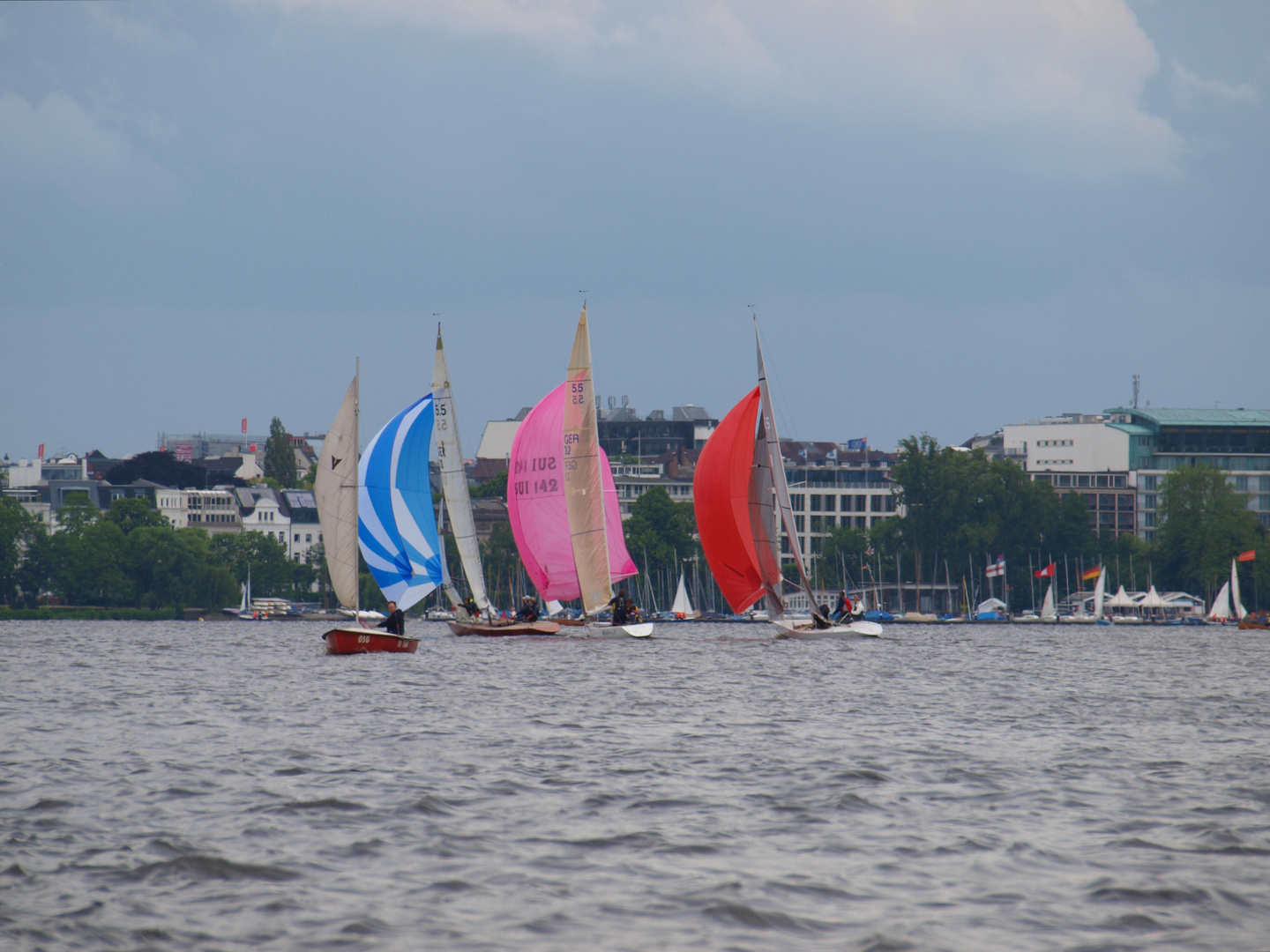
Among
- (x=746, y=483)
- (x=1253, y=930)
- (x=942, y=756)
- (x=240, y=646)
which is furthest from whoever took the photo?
(x=240, y=646)

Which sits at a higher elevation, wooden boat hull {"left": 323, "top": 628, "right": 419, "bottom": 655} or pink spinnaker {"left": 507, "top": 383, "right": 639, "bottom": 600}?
pink spinnaker {"left": 507, "top": 383, "right": 639, "bottom": 600}

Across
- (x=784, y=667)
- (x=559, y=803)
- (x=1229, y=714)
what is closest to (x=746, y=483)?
(x=784, y=667)

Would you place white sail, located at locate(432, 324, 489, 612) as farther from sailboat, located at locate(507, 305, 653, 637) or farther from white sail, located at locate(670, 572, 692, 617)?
white sail, located at locate(670, 572, 692, 617)

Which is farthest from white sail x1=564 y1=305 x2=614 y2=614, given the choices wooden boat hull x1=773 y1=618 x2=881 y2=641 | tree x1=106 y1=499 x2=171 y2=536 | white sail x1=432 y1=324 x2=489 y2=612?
tree x1=106 y1=499 x2=171 y2=536

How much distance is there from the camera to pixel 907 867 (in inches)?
539

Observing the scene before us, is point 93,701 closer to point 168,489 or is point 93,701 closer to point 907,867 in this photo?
point 907,867

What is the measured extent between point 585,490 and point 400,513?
591 cm

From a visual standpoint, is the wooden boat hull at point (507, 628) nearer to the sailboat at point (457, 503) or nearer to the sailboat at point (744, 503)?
the sailboat at point (457, 503)

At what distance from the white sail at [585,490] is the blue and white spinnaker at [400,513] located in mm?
4421

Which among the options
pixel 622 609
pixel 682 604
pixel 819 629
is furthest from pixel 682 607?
pixel 622 609

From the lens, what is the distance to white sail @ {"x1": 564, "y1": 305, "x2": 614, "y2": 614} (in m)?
52.9

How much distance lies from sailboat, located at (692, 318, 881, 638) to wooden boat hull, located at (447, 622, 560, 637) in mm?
6045

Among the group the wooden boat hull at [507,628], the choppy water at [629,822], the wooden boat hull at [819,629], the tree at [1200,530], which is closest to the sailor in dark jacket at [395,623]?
the wooden boat hull at [507,628]

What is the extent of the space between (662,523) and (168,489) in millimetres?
66585
